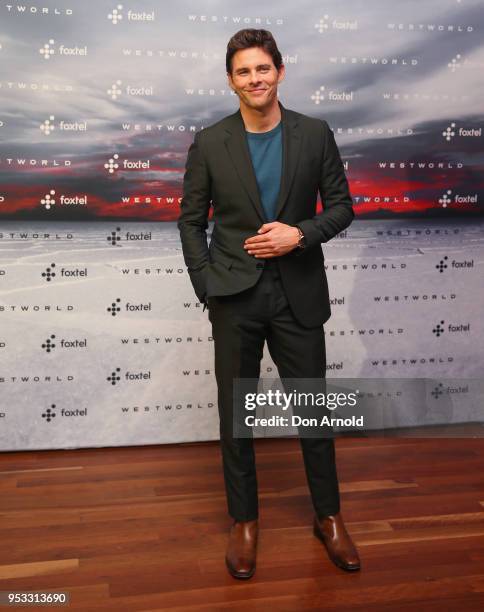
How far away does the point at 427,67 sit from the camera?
371 cm

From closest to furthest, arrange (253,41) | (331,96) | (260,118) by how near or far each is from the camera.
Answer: (253,41) → (260,118) → (331,96)

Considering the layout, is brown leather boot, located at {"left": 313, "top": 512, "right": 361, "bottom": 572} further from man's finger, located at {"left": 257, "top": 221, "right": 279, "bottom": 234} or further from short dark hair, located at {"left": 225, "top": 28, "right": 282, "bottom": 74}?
short dark hair, located at {"left": 225, "top": 28, "right": 282, "bottom": 74}

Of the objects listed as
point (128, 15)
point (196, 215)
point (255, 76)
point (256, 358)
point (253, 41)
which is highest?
point (128, 15)

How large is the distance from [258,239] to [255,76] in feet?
1.63

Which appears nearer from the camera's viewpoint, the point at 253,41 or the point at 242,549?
the point at 253,41

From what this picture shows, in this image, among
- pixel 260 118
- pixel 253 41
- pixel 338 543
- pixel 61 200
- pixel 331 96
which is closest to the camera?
pixel 253 41

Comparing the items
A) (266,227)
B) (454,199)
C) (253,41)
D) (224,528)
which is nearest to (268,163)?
(266,227)

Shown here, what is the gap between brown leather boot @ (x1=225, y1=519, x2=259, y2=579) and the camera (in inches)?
99.4

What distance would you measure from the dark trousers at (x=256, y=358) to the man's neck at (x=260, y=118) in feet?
1.43

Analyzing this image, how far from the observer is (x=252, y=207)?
8.05ft

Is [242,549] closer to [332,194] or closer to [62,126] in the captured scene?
[332,194]

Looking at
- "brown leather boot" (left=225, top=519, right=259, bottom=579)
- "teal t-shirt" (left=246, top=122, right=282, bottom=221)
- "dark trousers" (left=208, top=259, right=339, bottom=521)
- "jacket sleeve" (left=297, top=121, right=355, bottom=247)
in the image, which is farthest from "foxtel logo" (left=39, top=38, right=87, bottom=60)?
"brown leather boot" (left=225, top=519, right=259, bottom=579)

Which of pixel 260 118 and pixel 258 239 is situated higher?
pixel 260 118

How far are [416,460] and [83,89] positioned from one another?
88.5 inches
